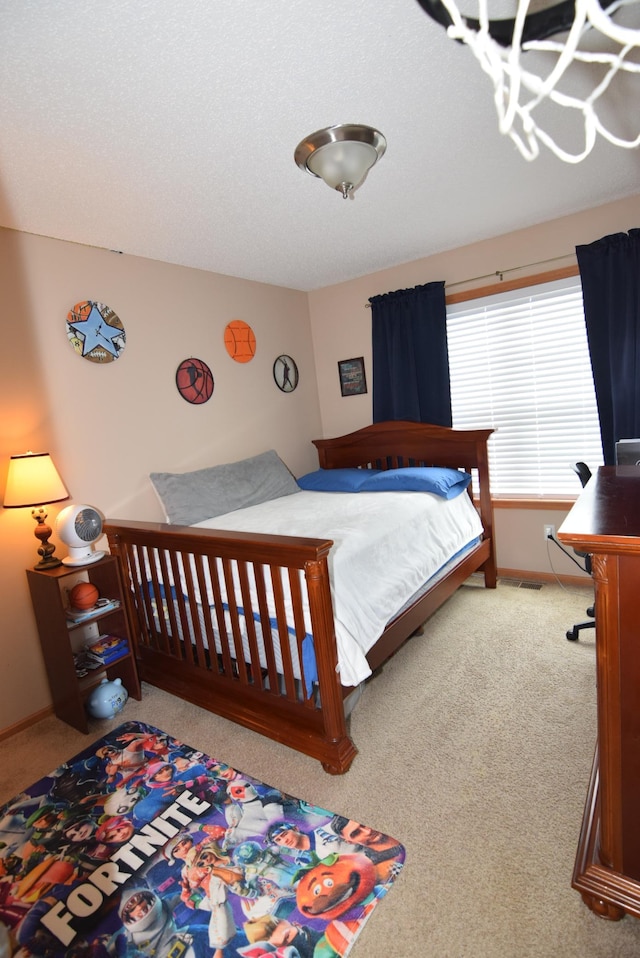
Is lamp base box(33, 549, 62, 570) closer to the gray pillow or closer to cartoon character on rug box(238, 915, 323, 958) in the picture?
the gray pillow

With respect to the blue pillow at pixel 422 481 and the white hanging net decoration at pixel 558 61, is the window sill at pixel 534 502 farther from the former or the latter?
the white hanging net decoration at pixel 558 61

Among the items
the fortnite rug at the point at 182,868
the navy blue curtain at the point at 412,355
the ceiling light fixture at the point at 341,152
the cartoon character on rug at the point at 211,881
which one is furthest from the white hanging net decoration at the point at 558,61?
the cartoon character on rug at the point at 211,881

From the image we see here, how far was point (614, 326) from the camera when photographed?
2.77m

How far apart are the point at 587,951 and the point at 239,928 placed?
0.85 m

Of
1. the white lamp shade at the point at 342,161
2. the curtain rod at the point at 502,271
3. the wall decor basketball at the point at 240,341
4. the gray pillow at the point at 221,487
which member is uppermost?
the white lamp shade at the point at 342,161

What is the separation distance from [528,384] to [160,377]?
2.38 metres

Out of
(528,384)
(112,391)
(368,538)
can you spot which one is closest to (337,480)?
(368,538)

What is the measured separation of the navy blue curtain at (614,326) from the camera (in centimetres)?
269

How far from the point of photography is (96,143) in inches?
66.1

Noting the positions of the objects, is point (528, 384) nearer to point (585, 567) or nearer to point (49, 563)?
point (585, 567)

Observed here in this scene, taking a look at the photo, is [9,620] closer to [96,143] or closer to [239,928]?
[239,928]

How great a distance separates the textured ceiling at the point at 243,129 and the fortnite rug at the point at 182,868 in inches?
90.8

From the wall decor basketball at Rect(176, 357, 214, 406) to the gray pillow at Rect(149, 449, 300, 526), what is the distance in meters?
0.47

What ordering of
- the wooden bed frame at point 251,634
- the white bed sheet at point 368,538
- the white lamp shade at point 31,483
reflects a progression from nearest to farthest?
the wooden bed frame at point 251,634 < the white bed sheet at point 368,538 < the white lamp shade at point 31,483
